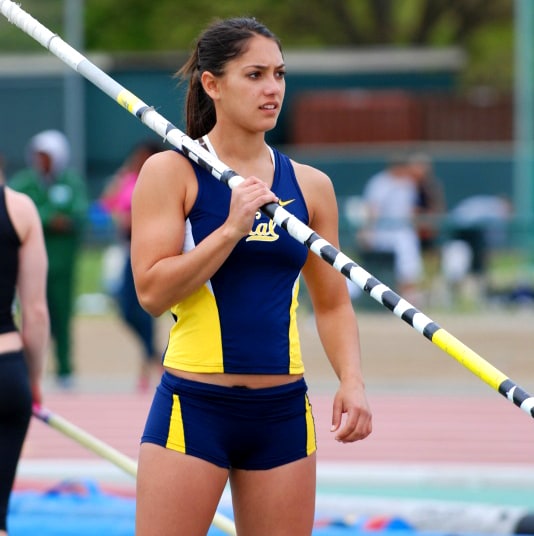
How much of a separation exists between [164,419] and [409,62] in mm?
26790

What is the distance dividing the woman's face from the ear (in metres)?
0.03

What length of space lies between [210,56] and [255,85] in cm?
18

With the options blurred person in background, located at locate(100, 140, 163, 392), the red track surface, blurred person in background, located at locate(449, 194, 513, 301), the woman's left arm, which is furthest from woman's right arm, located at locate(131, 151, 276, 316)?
blurred person in background, located at locate(449, 194, 513, 301)

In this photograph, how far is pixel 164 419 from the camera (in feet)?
12.6

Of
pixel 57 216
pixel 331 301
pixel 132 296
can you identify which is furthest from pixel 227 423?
pixel 57 216

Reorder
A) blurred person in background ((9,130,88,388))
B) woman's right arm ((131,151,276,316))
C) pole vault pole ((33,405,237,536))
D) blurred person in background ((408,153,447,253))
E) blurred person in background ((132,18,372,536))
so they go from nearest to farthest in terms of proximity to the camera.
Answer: woman's right arm ((131,151,276,316))
blurred person in background ((132,18,372,536))
pole vault pole ((33,405,237,536))
blurred person in background ((9,130,88,388))
blurred person in background ((408,153,447,253))

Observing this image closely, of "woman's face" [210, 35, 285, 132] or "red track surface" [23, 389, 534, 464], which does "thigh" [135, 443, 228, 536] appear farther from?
"red track surface" [23, 389, 534, 464]

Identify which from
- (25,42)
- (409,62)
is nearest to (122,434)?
(25,42)

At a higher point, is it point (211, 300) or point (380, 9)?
point (380, 9)

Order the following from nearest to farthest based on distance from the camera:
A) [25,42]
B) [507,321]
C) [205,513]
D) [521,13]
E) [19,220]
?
[205,513]
[19,220]
[507,321]
[521,13]
[25,42]

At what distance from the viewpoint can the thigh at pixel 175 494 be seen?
12.3 feet

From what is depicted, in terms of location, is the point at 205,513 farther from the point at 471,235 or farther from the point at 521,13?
the point at 521,13

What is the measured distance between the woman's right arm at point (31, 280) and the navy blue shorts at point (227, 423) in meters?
1.18

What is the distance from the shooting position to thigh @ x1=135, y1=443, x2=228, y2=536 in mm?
3752
